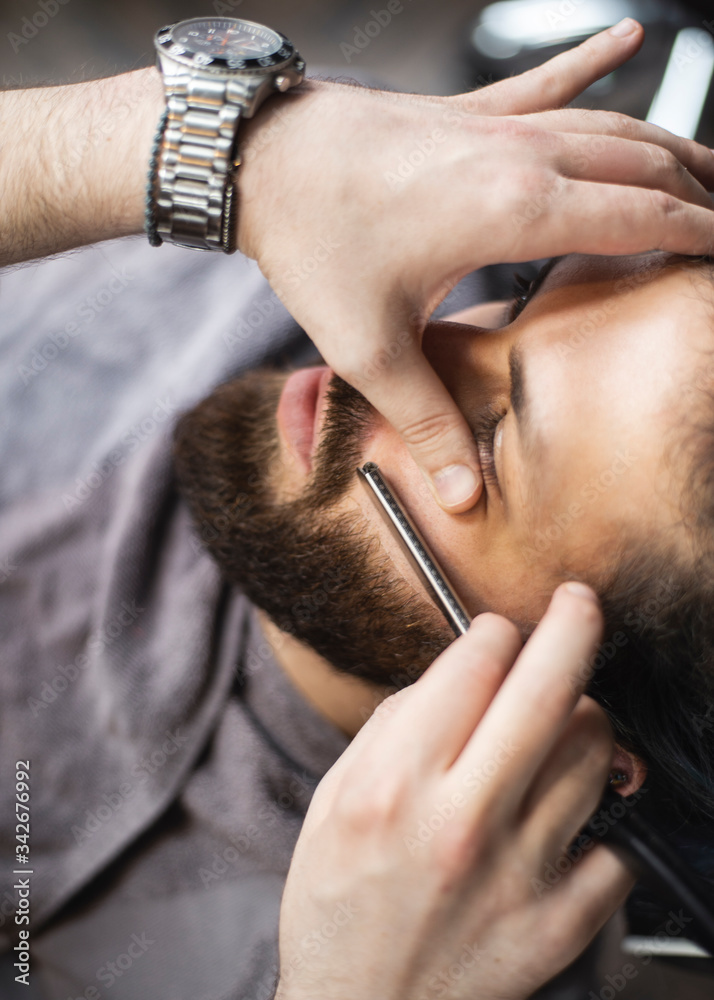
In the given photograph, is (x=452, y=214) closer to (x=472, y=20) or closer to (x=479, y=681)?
(x=479, y=681)

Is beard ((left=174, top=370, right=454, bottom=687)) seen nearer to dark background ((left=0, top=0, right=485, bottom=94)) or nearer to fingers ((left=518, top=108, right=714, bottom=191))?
fingers ((left=518, top=108, right=714, bottom=191))

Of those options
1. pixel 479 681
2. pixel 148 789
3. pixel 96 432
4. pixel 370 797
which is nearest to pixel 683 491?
→ pixel 479 681

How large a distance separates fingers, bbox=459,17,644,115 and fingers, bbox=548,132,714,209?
0.23 meters

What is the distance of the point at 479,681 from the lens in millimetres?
667

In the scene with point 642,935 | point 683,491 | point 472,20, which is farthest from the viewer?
point 472,20

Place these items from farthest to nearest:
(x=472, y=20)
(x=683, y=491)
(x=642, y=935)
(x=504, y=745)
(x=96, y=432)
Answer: (x=472, y=20) → (x=96, y=432) → (x=642, y=935) → (x=683, y=491) → (x=504, y=745)

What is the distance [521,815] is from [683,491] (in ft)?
1.20

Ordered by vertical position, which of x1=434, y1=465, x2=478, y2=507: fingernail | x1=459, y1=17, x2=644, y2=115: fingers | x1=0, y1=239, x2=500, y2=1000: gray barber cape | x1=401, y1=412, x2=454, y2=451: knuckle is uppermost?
x1=459, y1=17, x2=644, y2=115: fingers

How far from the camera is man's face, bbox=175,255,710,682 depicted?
72cm

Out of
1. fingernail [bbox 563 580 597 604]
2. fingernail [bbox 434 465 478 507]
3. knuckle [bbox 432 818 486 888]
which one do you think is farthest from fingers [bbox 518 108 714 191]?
knuckle [bbox 432 818 486 888]

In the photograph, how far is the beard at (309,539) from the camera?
0.93 meters

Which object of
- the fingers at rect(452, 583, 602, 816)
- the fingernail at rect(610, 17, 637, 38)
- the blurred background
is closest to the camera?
the fingers at rect(452, 583, 602, 816)

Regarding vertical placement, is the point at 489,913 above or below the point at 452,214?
below

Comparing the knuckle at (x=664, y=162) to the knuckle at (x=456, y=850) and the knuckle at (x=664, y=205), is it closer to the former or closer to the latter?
the knuckle at (x=664, y=205)
